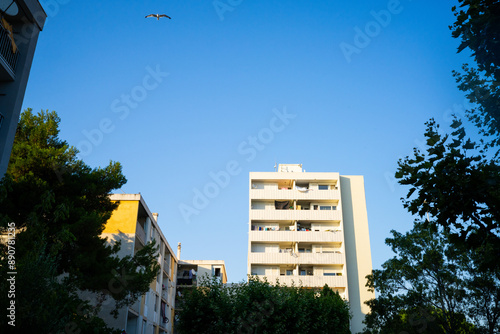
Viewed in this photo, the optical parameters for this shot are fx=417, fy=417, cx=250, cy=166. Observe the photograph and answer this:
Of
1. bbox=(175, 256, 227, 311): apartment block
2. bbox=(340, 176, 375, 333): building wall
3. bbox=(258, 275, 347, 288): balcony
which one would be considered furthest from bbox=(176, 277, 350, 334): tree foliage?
bbox=(175, 256, 227, 311): apartment block

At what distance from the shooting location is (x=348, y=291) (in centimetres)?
5012

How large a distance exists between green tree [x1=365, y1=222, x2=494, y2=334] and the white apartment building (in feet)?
73.1

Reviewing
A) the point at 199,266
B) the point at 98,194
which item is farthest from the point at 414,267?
the point at 199,266

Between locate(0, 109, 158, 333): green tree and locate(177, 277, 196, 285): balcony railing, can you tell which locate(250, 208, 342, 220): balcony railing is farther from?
locate(0, 109, 158, 333): green tree

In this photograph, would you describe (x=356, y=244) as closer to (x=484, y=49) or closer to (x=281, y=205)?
(x=281, y=205)

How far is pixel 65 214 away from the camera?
1880 centimetres

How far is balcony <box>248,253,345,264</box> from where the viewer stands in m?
50.3

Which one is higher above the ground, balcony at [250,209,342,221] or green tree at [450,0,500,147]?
balcony at [250,209,342,221]

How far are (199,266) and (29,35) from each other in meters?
47.3

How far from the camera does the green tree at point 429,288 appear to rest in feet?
79.9

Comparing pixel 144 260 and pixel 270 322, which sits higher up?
pixel 144 260

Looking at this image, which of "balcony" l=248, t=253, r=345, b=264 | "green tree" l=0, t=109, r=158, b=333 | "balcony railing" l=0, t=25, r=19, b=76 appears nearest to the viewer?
"balcony railing" l=0, t=25, r=19, b=76

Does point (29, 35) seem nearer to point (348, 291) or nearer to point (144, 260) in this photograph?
point (144, 260)

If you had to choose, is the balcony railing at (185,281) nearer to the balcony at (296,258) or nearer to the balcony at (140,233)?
the balcony at (296,258)
